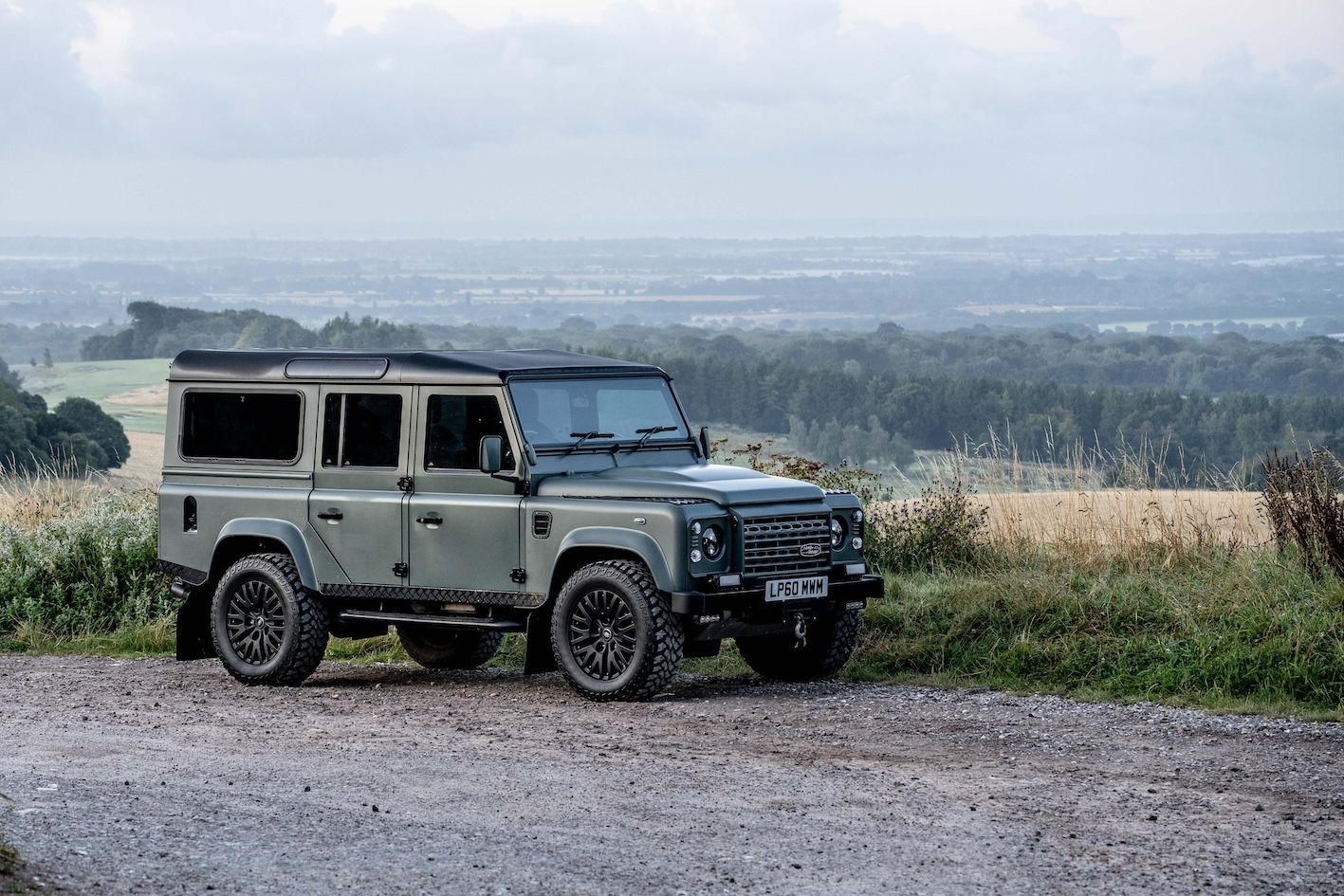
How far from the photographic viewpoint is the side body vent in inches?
391

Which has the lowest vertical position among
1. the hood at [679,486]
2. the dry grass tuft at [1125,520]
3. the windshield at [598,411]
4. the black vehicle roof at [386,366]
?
the dry grass tuft at [1125,520]

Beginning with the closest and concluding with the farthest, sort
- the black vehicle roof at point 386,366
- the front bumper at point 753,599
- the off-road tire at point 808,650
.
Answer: the front bumper at point 753,599
the black vehicle roof at point 386,366
the off-road tire at point 808,650

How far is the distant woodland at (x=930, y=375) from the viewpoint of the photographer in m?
71.8

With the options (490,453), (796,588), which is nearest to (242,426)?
(490,453)

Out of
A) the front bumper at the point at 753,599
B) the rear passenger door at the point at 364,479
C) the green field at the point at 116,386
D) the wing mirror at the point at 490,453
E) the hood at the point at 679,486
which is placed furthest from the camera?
the green field at the point at 116,386

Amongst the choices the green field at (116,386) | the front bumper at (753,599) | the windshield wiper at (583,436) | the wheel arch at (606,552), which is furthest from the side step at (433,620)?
the green field at (116,386)

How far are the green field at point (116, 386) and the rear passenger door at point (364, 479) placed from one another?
2320 inches

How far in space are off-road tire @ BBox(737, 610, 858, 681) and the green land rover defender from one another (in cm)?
2

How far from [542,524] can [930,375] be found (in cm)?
8372

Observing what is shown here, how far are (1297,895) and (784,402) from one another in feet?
268

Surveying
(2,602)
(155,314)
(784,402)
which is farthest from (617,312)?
(2,602)

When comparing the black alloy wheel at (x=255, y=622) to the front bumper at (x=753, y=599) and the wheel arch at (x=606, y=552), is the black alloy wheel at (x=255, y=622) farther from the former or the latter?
the front bumper at (x=753, y=599)

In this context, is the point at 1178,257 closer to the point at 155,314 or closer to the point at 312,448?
the point at 155,314

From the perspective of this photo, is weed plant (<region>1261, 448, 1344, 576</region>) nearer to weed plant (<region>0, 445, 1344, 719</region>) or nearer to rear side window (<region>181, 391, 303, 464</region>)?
weed plant (<region>0, 445, 1344, 719</region>)
